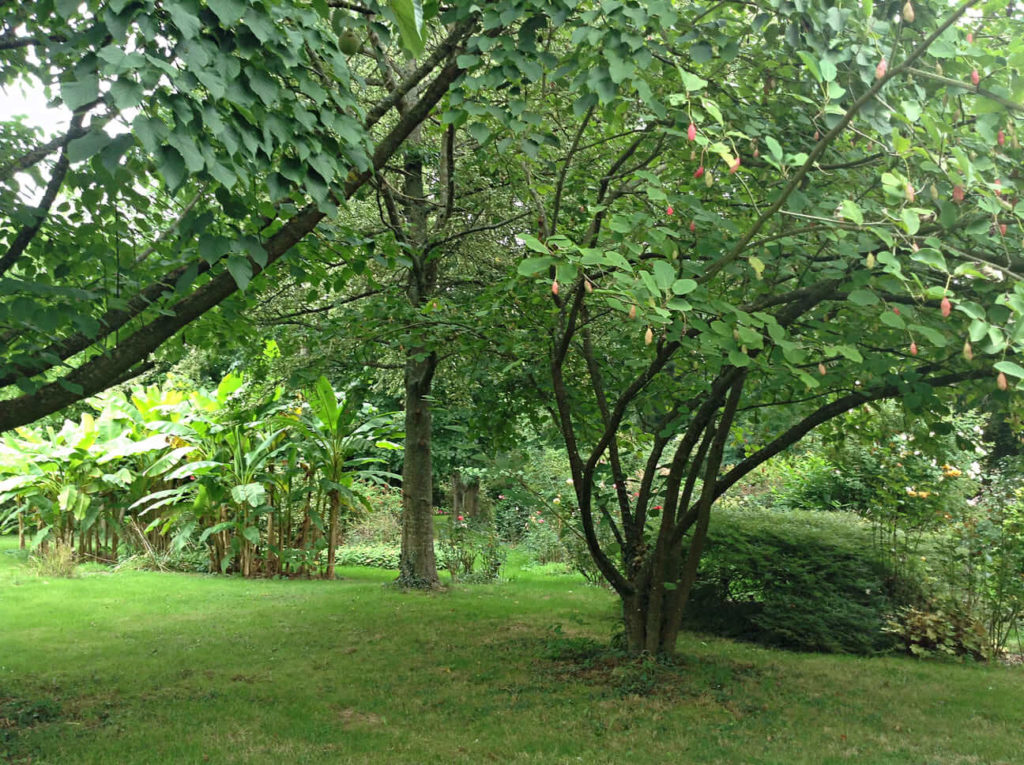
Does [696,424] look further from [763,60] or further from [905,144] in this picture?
[905,144]

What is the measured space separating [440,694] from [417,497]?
4.32 meters

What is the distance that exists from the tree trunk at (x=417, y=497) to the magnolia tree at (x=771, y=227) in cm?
311

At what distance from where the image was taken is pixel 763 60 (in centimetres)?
444

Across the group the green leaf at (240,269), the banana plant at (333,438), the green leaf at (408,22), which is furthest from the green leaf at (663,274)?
the banana plant at (333,438)

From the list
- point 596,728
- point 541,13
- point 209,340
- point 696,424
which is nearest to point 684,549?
point 696,424

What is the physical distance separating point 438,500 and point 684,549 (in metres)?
18.2

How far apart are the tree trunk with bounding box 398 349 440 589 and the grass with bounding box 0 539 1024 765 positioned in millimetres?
1144

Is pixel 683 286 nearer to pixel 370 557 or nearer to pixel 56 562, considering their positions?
pixel 56 562

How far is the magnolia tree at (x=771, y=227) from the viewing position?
2.83 meters

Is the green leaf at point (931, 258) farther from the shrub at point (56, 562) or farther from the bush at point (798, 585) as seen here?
the shrub at point (56, 562)

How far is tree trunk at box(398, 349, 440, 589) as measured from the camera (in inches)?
370

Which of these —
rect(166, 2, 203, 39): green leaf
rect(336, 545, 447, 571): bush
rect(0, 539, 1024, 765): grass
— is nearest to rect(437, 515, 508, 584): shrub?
rect(336, 545, 447, 571): bush

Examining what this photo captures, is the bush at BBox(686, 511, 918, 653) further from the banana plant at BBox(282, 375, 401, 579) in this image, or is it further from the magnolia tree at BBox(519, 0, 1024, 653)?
the banana plant at BBox(282, 375, 401, 579)

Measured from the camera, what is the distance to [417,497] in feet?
30.9
